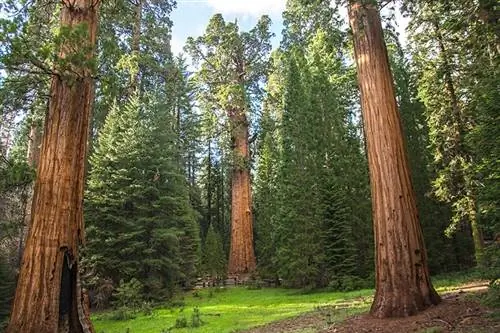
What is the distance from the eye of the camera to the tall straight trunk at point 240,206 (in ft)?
91.6

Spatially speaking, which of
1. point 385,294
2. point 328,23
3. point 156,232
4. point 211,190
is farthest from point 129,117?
point 211,190

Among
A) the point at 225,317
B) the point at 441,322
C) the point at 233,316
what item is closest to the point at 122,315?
the point at 225,317

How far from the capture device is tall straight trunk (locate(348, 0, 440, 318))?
725 centimetres

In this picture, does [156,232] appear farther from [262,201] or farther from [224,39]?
[224,39]

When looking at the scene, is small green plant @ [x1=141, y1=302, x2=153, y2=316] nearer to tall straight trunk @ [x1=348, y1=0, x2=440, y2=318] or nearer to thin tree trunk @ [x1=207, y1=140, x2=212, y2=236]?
tall straight trunk @ [x1=348, y1=0, x2=440, y2=318]

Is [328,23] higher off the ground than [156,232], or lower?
higher

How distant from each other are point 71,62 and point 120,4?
141 inches

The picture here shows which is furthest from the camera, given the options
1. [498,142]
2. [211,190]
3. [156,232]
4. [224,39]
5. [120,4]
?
[211,190]

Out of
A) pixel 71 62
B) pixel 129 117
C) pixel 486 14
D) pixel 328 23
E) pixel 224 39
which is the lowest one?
pixel 71 62

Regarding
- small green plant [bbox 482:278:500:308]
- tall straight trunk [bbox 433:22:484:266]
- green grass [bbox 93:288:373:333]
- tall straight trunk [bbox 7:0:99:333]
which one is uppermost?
tall straight trunk [bbox 433:22:484:266]

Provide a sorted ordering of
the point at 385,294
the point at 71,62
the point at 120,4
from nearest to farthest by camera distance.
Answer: the point at 71,62 → the point at 385,294 → the point at 120,4

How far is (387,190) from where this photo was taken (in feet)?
25.2

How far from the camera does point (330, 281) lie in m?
18.0

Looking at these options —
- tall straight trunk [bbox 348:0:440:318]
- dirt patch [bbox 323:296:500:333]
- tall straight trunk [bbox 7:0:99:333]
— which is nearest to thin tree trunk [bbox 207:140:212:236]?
tall straight trunk [bbox 348:0:440:318]
